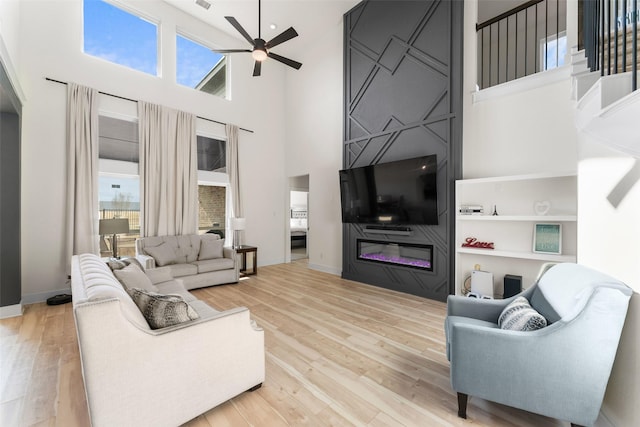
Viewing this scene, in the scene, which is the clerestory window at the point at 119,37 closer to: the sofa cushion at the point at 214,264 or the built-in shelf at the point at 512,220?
the sofa cushion at the point at 214,264

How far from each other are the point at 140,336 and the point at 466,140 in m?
4.40

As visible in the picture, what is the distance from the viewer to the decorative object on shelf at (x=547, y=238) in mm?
3184

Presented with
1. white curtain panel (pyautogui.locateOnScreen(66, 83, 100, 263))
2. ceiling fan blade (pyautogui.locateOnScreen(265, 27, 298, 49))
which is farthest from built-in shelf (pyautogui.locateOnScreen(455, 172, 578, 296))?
white curtain panel (pyautogui.locateOnScreen(66, 83, 100, 263))

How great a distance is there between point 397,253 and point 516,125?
250 centimetres

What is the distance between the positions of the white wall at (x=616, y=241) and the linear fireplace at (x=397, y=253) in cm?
229

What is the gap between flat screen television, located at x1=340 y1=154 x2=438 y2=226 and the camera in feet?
12.8

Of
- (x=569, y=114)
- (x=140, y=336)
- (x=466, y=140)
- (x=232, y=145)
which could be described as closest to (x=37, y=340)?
(x=140, y=336)

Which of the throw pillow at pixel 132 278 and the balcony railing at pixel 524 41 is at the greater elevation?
the balcony railing at pixel 524 41

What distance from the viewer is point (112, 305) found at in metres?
1.32

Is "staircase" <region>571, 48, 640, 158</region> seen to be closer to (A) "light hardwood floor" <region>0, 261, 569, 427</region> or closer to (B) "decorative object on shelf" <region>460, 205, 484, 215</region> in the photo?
(A) "light hardwood floor" <region>0, 261, 569, 427</region>

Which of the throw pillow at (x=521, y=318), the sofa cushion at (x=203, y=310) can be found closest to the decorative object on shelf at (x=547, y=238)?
the throw pillow at (x=521, y=318)

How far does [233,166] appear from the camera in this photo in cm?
584

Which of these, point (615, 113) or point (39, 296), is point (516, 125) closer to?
point (615, 113)

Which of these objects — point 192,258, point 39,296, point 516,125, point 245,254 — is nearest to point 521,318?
point 516,125
